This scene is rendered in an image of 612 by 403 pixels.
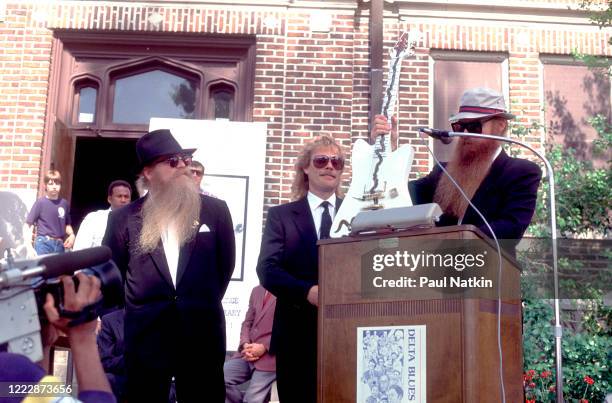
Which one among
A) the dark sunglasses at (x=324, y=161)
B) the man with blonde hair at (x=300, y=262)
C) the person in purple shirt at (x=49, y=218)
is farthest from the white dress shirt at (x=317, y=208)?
the person in purple shirt at (x=49, y=218)

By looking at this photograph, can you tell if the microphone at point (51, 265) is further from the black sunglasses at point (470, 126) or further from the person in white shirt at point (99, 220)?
the person in white shirt at point (99, 220)

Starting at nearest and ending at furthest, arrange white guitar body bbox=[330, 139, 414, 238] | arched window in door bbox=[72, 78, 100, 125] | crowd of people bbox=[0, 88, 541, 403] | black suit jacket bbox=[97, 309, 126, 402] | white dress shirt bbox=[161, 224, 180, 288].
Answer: crowd of people bbox=[0, 88, 541, 403]
white guitar body bbox=[330, 139, 414, 238]
white dress shirt bbox=[161, 224, 180, 288]
black suit jacket bbox=[97, 309, 126, 402]
arched window in door bbox=[72, 78, 100, 125]

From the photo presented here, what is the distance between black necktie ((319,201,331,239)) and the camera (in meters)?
4.51

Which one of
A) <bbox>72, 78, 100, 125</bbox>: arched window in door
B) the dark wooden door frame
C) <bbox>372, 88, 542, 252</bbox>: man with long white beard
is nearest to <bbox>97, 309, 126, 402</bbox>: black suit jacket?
<bbox>372, 88, 542, 252</bbox>: man with long white beard

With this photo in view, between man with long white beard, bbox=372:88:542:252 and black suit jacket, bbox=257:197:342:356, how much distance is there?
0.65 m

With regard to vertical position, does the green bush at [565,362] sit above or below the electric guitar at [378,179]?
below

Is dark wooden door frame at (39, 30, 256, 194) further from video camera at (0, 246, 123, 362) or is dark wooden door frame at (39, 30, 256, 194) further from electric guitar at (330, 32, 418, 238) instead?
video camera at (0, 246, 123, 362)

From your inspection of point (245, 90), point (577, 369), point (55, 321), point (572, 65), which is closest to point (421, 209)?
point (55, 321)

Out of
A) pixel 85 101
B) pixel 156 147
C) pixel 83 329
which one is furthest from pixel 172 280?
pixel 85 101

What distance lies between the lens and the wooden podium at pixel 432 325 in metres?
2.94

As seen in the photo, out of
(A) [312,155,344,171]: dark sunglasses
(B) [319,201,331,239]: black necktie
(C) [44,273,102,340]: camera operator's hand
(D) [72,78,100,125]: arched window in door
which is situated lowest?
Answer: (C) [44,273,102,340]: camera operator's hand

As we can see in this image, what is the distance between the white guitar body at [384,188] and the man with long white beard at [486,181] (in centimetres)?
15

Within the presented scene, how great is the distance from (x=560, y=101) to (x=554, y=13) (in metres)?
1.18

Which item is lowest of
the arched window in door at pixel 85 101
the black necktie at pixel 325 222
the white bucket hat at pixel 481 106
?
the black necktie at pixel 325 222
